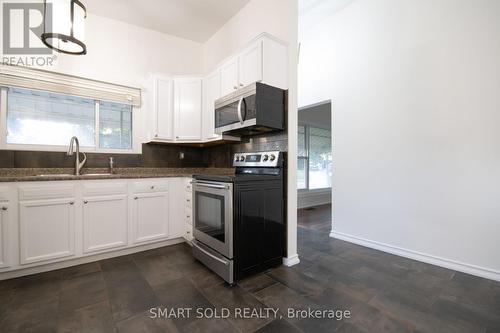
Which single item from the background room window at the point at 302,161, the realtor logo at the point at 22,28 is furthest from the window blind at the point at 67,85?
the background room window at the point at 302,161

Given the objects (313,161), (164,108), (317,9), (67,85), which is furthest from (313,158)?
(67,85)

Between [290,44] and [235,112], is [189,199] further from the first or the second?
[290,44]

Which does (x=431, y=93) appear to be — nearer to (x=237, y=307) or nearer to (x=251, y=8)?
(x=251, y=8)

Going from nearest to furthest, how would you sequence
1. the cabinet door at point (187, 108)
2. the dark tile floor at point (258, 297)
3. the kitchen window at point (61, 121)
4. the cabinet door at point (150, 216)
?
the dark tile floor at point (258, 297), the kitchen window at point (61, 121), the cabinet door at point (150, 216), the cabinet door at point (187, 108)

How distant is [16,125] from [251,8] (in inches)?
124

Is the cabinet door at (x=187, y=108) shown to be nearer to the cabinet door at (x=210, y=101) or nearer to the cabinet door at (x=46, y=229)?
the cabinet door at (x=210, y=101)

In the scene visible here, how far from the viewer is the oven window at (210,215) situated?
2.09 meters

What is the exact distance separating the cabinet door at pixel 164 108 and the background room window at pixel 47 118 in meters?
0.87

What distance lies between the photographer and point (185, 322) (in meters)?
1.48

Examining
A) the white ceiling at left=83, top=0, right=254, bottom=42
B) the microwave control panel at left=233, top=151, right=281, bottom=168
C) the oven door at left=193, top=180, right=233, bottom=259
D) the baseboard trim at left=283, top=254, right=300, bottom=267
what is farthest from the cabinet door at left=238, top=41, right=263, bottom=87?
the baseboard trim at left=283, top=254, right=300, bottom=267

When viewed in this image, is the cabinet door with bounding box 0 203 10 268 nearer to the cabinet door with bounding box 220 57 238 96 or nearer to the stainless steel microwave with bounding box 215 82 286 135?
the stainless steel microwave with bounding box 215 82 286 135

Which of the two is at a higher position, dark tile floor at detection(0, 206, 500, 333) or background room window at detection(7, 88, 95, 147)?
background room window at detection(7, 88, 95, 147)

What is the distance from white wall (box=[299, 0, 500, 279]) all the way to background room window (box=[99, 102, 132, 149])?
3.10 meters

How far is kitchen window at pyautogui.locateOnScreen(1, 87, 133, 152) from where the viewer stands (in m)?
2.56
